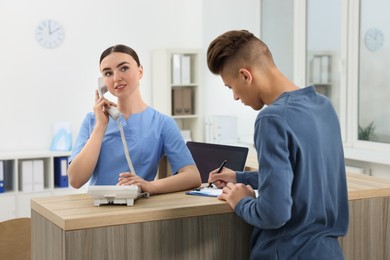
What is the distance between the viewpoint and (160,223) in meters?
1.79

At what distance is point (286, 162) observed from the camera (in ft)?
5.18

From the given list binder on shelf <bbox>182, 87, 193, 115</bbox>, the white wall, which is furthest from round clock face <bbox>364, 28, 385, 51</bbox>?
binder on shelf <bbox>182, 87, 193, 115</bbox>

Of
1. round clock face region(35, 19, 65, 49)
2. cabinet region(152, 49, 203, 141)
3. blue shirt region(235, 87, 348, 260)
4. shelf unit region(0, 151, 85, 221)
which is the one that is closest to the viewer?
blue shirt region(235, 87, 348, 260)

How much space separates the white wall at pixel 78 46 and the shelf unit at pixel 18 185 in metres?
0.28

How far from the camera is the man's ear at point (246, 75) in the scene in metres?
1.71

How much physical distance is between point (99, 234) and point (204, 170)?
144 centimetres

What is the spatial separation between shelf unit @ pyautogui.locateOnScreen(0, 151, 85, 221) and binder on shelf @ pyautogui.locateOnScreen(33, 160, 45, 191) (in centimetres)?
4

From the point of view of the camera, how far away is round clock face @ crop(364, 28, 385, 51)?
489 centimetres

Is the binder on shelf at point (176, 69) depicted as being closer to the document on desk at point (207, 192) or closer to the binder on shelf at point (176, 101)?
the binder on shelf at point (176, 101)

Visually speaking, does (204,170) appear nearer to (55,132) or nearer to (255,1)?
(55,132)

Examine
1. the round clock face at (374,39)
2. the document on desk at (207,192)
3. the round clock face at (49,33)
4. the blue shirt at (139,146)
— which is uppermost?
the round clock face at (49,33)

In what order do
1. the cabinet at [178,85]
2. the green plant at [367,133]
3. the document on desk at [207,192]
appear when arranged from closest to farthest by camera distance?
the document on desk at [207,192] < the green plant at [367,133] < the cabinet at [178,85]

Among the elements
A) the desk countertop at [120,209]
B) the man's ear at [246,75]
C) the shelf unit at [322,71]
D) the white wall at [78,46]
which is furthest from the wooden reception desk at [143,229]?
the white wall at [78,46]

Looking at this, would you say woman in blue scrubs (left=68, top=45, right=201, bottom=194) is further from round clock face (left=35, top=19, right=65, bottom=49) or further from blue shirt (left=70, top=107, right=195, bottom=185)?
round clock face (left=35, top=19, right=65, bottom=49)
